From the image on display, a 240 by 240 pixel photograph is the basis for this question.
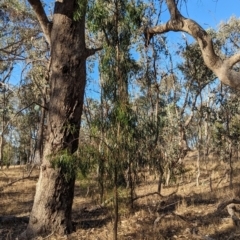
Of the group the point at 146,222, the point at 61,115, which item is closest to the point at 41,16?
the point at 61,115

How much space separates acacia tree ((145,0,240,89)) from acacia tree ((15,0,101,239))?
162 cm

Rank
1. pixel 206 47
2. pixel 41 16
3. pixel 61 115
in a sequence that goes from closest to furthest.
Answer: pixel 206 47 < pixel 61 115 < pixel 41 16

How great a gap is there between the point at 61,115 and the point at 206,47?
2.53 m

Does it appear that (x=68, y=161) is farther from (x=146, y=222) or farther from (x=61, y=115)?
(x=146, y=222)

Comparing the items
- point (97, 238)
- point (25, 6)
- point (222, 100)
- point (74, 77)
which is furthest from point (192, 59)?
point (97, 238)

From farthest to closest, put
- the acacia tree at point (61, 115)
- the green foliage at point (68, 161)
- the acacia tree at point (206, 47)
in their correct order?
the acacia tree at point (61, 115) < the green foliage at point (68, 161) < the acacia tree at point (206, 47)

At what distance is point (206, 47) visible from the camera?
13.0 ft

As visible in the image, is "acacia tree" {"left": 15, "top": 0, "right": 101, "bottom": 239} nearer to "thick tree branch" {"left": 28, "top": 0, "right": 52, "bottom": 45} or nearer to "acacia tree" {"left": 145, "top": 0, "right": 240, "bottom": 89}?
"thick tree branch" {"left": 28, "top": 0, "right": 52, "bottom": 45}

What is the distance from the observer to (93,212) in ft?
25.7

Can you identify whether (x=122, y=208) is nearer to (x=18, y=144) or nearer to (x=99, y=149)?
(x=99, y=149)

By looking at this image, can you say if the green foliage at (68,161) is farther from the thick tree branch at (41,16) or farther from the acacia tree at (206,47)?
the thick tree branch at (41,16)

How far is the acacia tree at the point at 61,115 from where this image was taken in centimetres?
562

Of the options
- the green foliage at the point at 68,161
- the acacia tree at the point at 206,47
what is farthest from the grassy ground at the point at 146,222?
the acacia tree at the point at 206,47

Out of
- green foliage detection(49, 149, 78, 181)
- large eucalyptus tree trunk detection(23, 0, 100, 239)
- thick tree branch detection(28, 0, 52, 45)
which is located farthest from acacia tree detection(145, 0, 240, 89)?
thick tree branch detection(28, 0, 52, 45)
